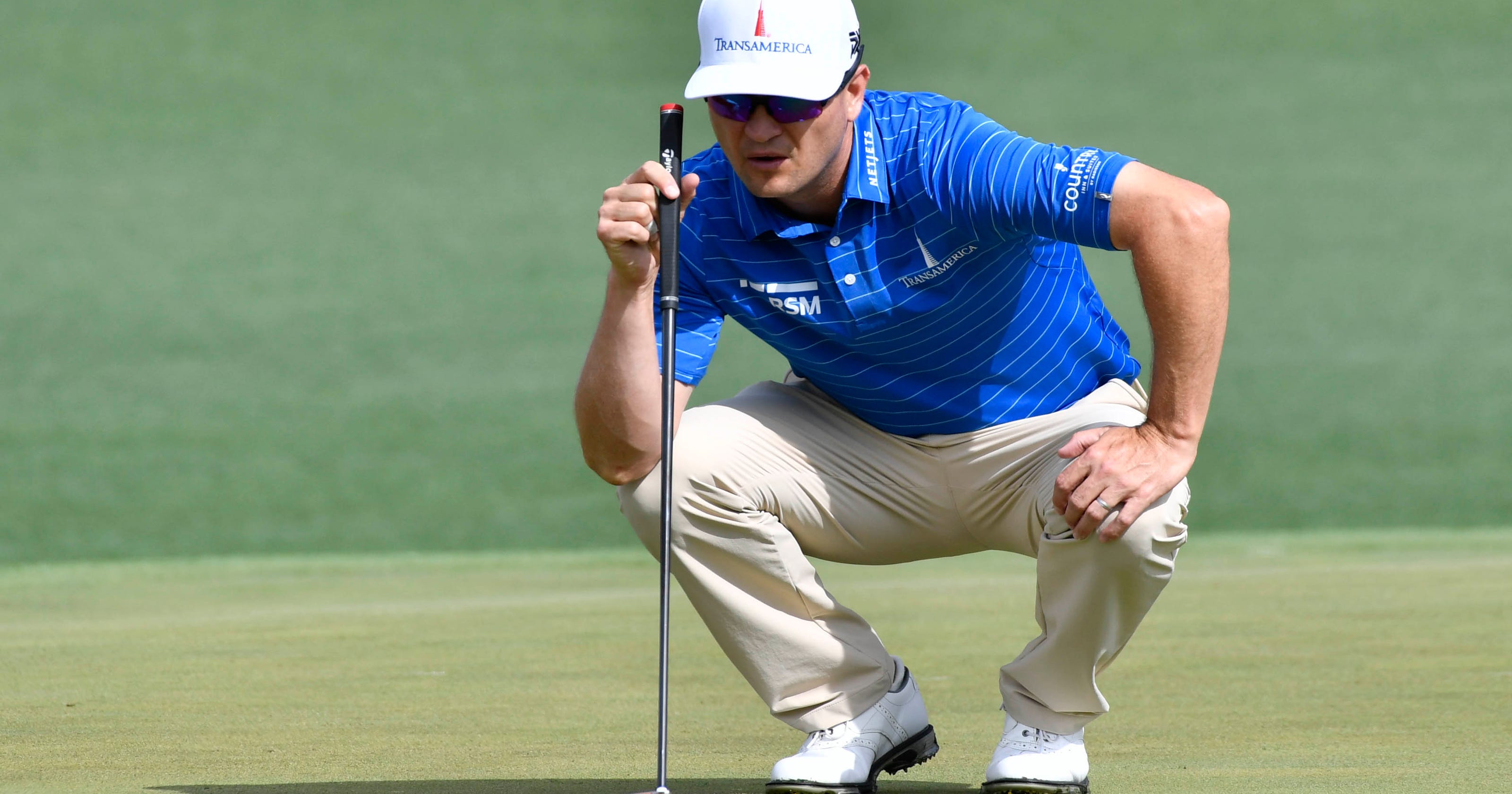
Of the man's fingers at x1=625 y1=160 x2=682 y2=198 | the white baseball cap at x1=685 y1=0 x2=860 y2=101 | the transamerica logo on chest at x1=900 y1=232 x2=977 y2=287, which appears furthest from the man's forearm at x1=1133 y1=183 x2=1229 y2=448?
the man's fingers at x1=625 y1=160 x2=682 y2=198

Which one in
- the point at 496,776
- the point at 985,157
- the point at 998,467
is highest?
the point at 985,157

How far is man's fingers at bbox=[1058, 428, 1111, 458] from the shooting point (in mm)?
2086

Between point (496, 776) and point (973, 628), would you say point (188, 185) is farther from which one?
point (496, 776)

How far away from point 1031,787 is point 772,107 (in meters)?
0.88

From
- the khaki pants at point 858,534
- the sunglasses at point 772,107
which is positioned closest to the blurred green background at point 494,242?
the khaki pants at point 858,534

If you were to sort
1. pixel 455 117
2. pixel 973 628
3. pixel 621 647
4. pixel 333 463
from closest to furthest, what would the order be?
1. pixel 621 647
2. pixel 973 628
3. pixel 333 463
4. pixel 455 117

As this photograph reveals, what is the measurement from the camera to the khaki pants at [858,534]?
7.00ft

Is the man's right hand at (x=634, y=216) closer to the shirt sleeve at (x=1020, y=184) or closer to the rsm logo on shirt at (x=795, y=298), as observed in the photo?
the rsm logo on shirt at (x=795, y=298)

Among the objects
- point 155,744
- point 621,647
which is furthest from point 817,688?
point 621,647

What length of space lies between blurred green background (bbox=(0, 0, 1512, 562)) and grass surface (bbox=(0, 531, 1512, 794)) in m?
0.89

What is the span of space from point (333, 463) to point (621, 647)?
2.75 metres

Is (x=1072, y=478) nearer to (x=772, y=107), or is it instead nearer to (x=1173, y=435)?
(x=1173, y=435)

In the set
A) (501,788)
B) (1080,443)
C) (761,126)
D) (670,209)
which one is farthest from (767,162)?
(501,788)

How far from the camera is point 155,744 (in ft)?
7.98
